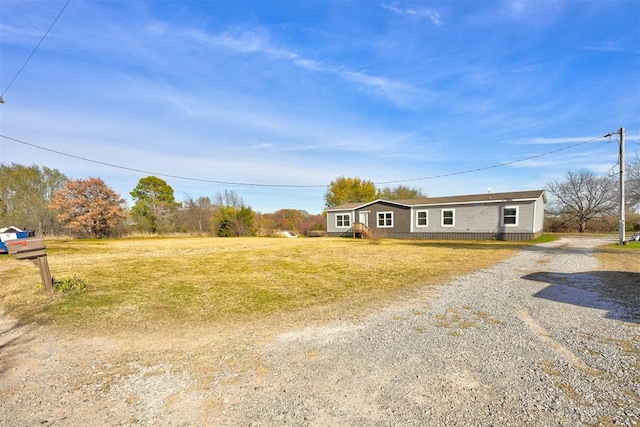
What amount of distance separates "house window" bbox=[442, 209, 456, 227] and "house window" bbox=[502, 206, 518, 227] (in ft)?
10.1

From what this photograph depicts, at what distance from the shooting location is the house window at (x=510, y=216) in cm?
1830

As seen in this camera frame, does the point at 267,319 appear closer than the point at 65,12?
Yes

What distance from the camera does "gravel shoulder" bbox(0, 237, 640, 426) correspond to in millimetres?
2170

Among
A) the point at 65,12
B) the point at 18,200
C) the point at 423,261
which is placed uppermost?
the point at 65,12

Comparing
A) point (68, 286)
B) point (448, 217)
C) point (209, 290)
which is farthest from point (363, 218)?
point (68, 286)

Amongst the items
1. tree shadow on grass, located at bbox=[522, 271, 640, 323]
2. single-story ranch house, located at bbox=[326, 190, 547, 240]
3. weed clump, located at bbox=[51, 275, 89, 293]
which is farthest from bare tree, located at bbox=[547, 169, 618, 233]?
weed clump, located at bbox=[51, 275, 89, 293]

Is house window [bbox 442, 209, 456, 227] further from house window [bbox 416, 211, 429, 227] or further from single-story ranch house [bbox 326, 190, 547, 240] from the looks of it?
house window [bbox 416, 211, 429, 227]

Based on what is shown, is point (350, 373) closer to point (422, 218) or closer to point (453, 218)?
point (453, 218)

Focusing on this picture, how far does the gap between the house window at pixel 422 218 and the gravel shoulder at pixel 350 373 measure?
694 inches

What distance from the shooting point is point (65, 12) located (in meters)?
7.17

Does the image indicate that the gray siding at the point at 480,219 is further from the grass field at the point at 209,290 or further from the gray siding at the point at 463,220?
the grass field at the point at 209,290

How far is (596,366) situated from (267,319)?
3978 millimetres

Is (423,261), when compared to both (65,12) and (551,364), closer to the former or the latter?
(551,364)

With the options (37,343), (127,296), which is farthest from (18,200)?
(37,343)
